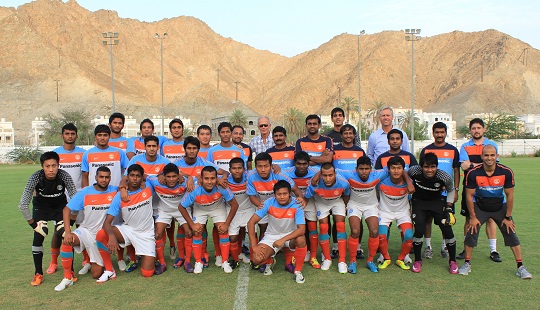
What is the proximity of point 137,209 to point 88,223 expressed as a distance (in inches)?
24.0

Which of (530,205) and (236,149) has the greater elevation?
(236,149)

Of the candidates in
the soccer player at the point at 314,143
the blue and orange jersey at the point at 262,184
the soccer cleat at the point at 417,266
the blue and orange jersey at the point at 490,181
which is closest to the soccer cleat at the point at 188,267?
the blue and orange jersey at the point at 262,184

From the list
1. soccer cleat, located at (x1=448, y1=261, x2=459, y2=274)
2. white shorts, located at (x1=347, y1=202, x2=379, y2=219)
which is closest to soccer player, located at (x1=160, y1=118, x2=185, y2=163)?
white shorts, located at (x1=347, y1=202, x2=379, y2=219)

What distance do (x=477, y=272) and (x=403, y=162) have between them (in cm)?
153

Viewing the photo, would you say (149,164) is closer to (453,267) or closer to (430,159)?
(430,159)

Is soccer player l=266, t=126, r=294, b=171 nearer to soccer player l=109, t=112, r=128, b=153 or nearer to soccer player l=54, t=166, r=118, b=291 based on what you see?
soccer player l=54, t=166, r=118, b=291

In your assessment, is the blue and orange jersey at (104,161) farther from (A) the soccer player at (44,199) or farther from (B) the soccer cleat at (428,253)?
(B) the soccer cleat at (428,253)

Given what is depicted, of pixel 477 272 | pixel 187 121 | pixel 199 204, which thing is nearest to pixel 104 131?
pixel 199 204

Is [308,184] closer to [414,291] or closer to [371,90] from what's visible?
[414,291]

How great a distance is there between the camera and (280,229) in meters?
5.38

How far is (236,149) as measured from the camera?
21.0 feet

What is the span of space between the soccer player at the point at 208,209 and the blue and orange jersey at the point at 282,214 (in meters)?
0.48

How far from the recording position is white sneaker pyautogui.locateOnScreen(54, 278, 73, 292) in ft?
15.8

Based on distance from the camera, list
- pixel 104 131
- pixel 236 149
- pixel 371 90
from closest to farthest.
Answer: pixel 104 131
pixel 236 149
pixel 371 90
